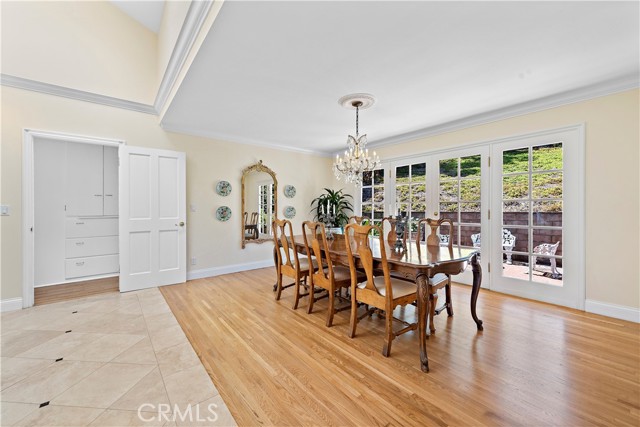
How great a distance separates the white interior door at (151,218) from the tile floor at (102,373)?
2.97 ft

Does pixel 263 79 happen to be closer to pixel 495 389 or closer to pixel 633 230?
Result: pixel 495 389

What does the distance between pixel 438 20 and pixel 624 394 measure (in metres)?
2.63

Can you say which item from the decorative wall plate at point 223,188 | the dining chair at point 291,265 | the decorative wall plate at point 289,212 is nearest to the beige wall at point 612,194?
the dining chair at point 291,265

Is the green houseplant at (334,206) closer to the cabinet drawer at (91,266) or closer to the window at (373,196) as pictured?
the window at (373,196)

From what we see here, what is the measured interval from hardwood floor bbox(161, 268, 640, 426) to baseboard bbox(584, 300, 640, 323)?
101mm

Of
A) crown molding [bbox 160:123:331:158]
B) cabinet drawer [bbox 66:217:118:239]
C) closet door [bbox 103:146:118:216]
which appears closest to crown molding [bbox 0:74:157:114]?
crown molding [bbox 160:123:331:158]

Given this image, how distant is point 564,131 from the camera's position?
301 centimetres

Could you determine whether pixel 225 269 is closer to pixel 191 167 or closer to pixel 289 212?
pixel 289 212

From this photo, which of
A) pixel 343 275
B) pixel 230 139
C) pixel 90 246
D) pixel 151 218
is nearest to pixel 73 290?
pixel 90 246

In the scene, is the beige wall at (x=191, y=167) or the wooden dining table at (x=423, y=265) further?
the beige wall at (x=191, y=167)

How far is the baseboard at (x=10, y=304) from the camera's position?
2891 mm

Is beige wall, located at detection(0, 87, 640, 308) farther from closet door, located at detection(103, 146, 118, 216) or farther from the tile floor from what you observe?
the tile floor

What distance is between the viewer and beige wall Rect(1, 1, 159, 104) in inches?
117

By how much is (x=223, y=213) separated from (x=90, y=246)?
215cm
